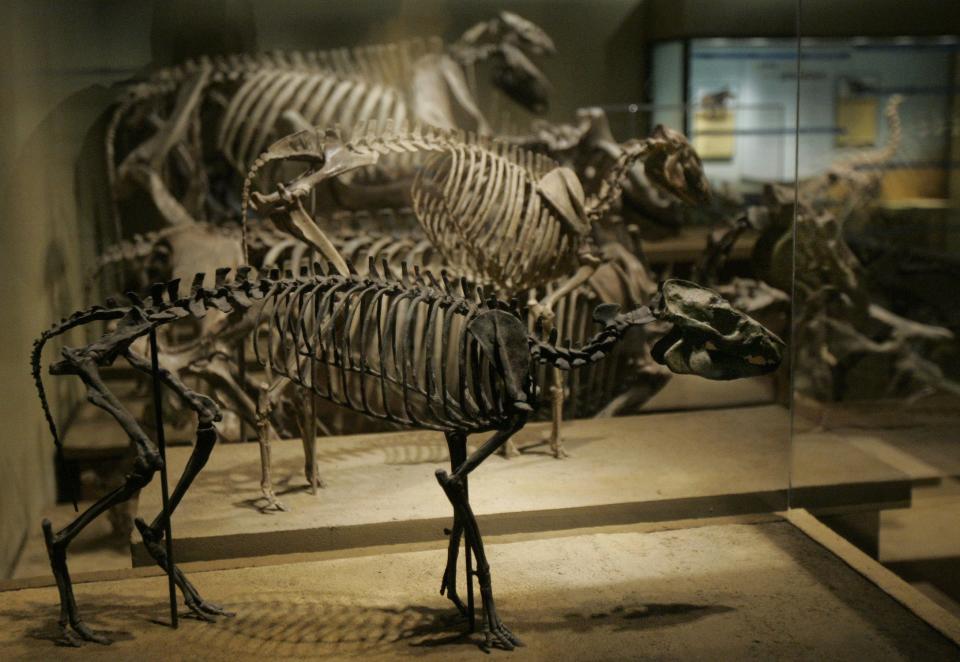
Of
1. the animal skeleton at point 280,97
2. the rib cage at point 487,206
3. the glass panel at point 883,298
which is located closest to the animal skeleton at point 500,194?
the rib cage at point 487,206

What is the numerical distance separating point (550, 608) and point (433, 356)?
91 centimetres

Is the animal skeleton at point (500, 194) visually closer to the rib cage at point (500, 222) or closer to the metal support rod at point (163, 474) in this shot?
the rib cage at point (500, 222)

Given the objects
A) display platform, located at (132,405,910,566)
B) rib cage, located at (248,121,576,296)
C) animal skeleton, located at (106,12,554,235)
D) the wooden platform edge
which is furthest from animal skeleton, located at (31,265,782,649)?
animal skeleton, located at (106,12,554,235)

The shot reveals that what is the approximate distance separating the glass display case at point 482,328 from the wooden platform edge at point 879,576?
0.7 inches

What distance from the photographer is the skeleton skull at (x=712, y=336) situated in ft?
9.72

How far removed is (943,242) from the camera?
402 centimetres

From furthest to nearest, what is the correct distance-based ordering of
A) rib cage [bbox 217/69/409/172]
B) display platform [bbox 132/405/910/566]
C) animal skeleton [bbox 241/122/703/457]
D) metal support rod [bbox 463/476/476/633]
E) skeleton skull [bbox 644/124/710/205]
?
rib cage [bbox 217/69/409/172] → skeleton skull [bbox 644/124/710/205] → animal skeleton [bbox 241/122/703/457] → display platform [bbox 132/405/910/566] → metal support rod [bbox 463/476/476/633]

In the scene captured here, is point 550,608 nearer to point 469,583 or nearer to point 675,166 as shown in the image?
point 469,583

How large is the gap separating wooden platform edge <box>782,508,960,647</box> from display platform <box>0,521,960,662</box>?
0.03m

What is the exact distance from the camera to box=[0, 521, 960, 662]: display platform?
3.11 m

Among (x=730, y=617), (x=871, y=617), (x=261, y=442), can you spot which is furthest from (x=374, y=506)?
(x=871, y=617)

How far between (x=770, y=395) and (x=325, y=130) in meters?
2.80

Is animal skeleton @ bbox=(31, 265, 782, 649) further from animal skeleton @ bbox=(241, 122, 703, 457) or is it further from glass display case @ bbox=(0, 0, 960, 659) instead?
animal skeleton @ bbox=(241, 122, 703, 457)

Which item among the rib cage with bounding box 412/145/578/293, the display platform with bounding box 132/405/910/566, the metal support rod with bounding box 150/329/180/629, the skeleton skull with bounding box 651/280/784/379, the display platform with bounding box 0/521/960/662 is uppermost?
the rib cage with bounding box 412/145/578/293
